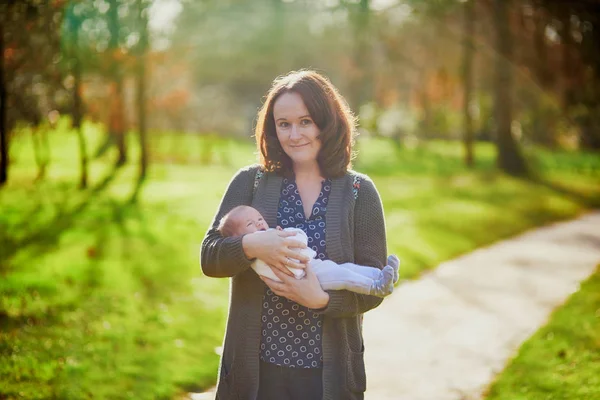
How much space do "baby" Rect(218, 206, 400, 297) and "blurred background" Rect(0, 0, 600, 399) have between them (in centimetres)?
100

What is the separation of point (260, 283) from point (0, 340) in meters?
4.18

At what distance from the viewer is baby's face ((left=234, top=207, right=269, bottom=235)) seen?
267 cm

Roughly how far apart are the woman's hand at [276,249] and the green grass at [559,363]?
11.8 feet

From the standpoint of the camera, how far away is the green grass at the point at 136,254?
5711mm

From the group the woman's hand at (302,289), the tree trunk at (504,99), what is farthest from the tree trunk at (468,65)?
the woman's hand at (302,289)

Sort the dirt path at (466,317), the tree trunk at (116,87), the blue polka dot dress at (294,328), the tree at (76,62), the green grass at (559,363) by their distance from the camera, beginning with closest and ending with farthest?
the blue polka dot dress at (294,328), the green grass at (559,363), the dirt path at (466,317), the tree at (76,62), the tree trunk at (116,87)

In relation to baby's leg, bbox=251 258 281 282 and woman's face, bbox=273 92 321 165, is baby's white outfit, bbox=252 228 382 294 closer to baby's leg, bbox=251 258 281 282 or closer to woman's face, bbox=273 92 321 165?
baby's leg, bbox=251 258 281 282

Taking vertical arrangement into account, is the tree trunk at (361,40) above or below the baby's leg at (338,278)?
above

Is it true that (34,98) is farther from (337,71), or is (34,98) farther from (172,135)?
(337,71)

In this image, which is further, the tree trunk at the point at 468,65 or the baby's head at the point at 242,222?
the tree trunk at the point at 468,65

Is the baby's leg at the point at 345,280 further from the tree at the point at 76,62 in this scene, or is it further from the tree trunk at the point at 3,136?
the tree trunk at the point at 3,136

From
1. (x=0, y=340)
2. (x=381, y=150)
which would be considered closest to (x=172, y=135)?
(x=381, y=150)

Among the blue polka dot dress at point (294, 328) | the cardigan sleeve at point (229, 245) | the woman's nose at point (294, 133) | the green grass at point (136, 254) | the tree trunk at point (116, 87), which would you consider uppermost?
the tree trunk at point (116, 87)

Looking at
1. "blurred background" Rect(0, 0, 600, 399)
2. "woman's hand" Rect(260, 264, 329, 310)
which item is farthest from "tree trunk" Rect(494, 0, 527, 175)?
"woman's hand" Rect(260, 264, 329, 310)
